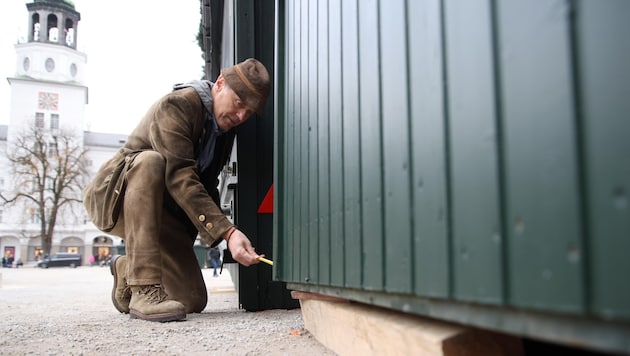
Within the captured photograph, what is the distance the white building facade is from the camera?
46.8 metres

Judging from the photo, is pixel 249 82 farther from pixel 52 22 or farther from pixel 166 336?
pixel 52 22

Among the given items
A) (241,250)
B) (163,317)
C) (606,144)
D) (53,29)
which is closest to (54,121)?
(53,29)

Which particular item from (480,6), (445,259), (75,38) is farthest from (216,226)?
(75,38)

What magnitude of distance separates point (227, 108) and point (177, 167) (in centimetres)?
46

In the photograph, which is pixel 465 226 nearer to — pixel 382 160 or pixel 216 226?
pixel 382 160

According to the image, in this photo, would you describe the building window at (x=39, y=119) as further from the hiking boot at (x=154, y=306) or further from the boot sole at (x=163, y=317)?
the boot sole at (x=163, y=317)

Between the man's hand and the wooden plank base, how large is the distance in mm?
306

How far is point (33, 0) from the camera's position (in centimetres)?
5500

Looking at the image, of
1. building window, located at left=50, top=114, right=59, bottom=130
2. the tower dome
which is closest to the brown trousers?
building window, located at left=50, top=114, right=59, bottom=130

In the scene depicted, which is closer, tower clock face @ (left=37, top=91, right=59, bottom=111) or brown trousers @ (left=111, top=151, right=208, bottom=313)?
brown trousers @ (left=111, top=151, right=208, bottom=313)

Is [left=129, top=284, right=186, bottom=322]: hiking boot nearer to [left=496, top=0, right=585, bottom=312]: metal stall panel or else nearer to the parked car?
[left=496, top=0, right=585, bottom=312]: metal stall panel

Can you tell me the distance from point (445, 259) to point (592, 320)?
0.34 m

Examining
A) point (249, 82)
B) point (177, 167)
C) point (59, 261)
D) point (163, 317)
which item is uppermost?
point (249, 82)

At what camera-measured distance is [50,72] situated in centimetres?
5316
